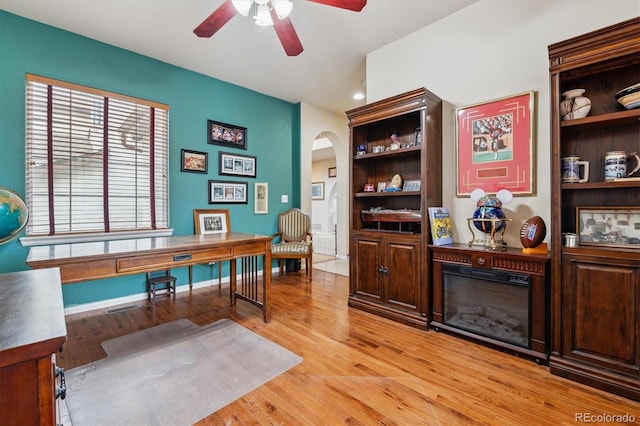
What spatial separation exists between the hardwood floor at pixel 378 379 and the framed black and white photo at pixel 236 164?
214 cm

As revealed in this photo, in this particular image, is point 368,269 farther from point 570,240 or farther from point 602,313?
point 602,313

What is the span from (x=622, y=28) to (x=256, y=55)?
3.31m

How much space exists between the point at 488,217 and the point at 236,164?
349cm

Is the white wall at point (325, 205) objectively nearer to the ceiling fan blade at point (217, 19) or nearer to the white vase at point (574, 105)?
the ceiling fan blade at point (217, 19)

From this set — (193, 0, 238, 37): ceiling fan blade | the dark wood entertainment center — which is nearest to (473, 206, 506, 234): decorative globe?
the dark wood entertainment center

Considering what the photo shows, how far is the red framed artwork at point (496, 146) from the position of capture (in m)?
2.42

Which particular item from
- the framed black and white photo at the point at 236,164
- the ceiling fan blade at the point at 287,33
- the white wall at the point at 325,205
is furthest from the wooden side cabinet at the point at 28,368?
the white wall at the point at 325,205

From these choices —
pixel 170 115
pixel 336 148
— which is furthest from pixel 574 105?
pixel 336 148

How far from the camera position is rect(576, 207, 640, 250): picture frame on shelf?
1.87 meters

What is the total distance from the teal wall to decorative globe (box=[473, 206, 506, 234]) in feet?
10.9

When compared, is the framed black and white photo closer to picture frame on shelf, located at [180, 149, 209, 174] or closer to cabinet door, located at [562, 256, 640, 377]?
Answer: picture frame on shelf, located at [180, 149, 209, 174]

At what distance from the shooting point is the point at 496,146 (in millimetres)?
2590

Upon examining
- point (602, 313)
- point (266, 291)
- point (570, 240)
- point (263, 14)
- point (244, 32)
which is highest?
point (244, 32)

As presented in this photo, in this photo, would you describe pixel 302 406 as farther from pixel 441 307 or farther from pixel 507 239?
pixel 507 239
